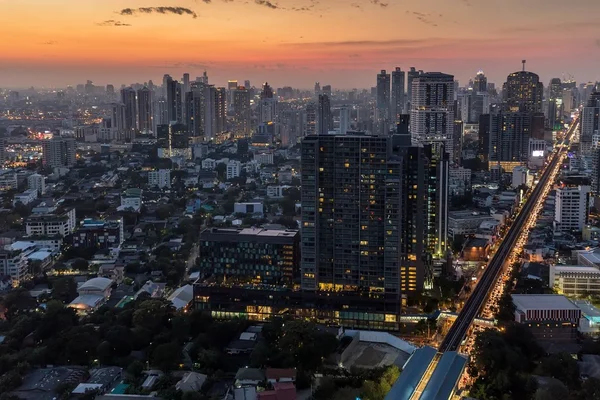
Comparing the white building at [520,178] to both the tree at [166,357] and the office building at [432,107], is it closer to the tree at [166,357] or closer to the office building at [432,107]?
the office building at [432,107]

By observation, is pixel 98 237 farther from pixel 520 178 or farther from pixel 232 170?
pixel 520 178

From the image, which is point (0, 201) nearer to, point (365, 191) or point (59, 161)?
point (59, 161)

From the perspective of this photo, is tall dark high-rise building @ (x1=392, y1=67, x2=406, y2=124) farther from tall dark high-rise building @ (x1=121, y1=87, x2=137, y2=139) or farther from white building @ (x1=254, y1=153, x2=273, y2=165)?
tall dark high-rise building @ (x1=121, y1=87, x2=137, y2=139)

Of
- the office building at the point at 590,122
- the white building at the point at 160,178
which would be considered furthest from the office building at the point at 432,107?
the white building at the point at 160,178

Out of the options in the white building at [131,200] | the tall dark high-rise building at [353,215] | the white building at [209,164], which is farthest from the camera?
the white building at [209,164]

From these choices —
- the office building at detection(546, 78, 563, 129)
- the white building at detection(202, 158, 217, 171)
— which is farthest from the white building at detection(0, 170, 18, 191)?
the office building at detection(546, 78, 563, 129)

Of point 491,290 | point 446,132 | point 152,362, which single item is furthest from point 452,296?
point 446,132
